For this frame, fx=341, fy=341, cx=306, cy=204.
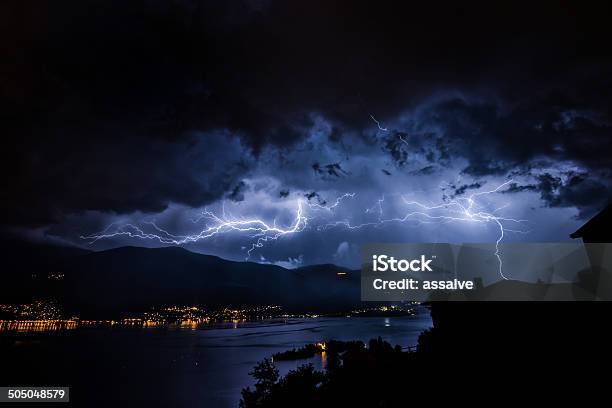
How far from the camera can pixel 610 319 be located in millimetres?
10242

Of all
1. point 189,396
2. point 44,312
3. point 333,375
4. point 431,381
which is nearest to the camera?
point 431,381

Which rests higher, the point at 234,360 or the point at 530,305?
the point at 530,305

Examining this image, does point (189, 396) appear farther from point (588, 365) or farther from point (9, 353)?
point (9, 353)

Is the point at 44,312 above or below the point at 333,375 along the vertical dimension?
below

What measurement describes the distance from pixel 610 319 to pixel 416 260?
8269 mm

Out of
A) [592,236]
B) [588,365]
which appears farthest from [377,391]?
[592,236]

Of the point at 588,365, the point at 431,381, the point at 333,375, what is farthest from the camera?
the point at 333,375

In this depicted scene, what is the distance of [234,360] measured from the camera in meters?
68.2

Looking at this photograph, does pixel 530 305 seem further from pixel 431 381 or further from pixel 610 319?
pixel 431 381

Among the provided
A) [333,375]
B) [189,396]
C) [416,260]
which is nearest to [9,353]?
[189,396]

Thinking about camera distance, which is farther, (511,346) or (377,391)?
(377,391)

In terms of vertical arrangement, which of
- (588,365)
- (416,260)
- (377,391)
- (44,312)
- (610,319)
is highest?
(416,260)

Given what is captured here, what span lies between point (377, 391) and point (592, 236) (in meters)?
12.4

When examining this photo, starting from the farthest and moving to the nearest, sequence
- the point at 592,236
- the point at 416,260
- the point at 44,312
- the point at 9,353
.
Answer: the point at 44,312 < the point at 9,353 < the point at 416,260 < the point at 592,236
